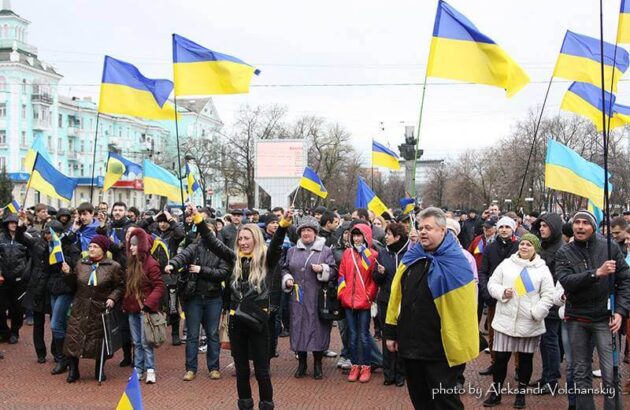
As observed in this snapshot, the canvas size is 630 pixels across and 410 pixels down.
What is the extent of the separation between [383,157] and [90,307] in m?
9.94

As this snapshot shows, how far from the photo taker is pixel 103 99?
32.3 ft

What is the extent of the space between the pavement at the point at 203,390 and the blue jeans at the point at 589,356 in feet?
2.92

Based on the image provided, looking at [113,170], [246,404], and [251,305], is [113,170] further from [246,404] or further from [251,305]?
[246,404]

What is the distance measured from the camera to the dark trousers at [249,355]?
→ 6371mm

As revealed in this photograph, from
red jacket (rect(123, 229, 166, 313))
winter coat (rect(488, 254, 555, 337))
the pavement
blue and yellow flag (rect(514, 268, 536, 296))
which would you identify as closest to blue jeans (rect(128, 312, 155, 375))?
red jacket (rect(123, 229, 166, 313))

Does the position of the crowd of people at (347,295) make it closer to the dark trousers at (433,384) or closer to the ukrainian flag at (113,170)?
the dark trousers at (433,384)

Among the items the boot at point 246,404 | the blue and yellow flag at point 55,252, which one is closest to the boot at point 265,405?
the boot at point 246,404

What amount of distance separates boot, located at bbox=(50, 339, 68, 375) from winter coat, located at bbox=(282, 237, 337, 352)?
9.86 feet

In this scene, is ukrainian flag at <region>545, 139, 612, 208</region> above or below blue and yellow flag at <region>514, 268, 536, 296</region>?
above

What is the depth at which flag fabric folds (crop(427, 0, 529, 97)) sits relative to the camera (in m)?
8.16

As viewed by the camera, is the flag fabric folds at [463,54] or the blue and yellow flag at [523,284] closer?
the blue and yellow flag at [523,284]

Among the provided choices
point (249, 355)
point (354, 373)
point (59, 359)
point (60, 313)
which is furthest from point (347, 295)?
point (59, 359)

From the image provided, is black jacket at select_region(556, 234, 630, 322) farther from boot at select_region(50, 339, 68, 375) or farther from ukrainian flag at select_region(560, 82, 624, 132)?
boot at select_region(50, 339, 68, 375)

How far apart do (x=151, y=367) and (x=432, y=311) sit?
4.51m
